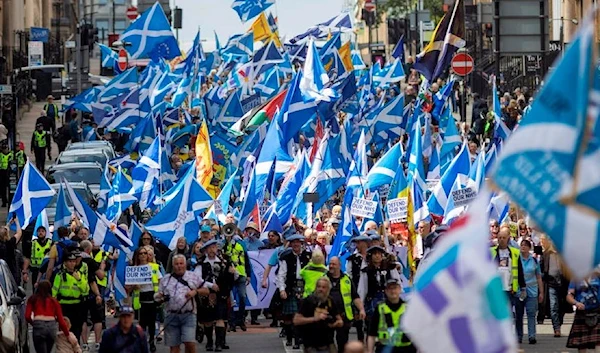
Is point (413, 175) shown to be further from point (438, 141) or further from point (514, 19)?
point (438, 141)

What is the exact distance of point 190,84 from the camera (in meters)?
45.4

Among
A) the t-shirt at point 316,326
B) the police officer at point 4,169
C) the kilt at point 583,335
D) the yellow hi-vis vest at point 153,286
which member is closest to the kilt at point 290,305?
the yellow hi-vis vest at point 153,286

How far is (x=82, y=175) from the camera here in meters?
36.2

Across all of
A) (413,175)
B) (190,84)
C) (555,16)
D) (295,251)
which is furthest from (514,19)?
(555,16)

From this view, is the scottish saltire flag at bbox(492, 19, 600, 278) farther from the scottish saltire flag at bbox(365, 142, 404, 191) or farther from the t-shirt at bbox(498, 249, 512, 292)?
the scottish saltire flag at bbox(365, 142, 404, 191)

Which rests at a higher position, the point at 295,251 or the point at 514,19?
the point at 514,19

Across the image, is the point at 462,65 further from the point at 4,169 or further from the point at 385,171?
the point at 385,171

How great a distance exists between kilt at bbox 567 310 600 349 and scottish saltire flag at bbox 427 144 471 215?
6.93 meters

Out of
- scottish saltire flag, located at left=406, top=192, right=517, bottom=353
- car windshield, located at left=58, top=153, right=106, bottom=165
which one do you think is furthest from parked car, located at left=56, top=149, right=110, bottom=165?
scottish saltire flag, located at left=406, top=192, right=517, bottom=353

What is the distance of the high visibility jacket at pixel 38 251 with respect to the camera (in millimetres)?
26734

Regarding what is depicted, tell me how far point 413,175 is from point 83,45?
27977mm

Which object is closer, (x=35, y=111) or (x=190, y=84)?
(x=190, y=84)

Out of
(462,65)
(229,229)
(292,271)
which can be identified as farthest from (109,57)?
(292,271)

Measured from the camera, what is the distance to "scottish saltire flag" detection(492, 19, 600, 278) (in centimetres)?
Answer: 888
